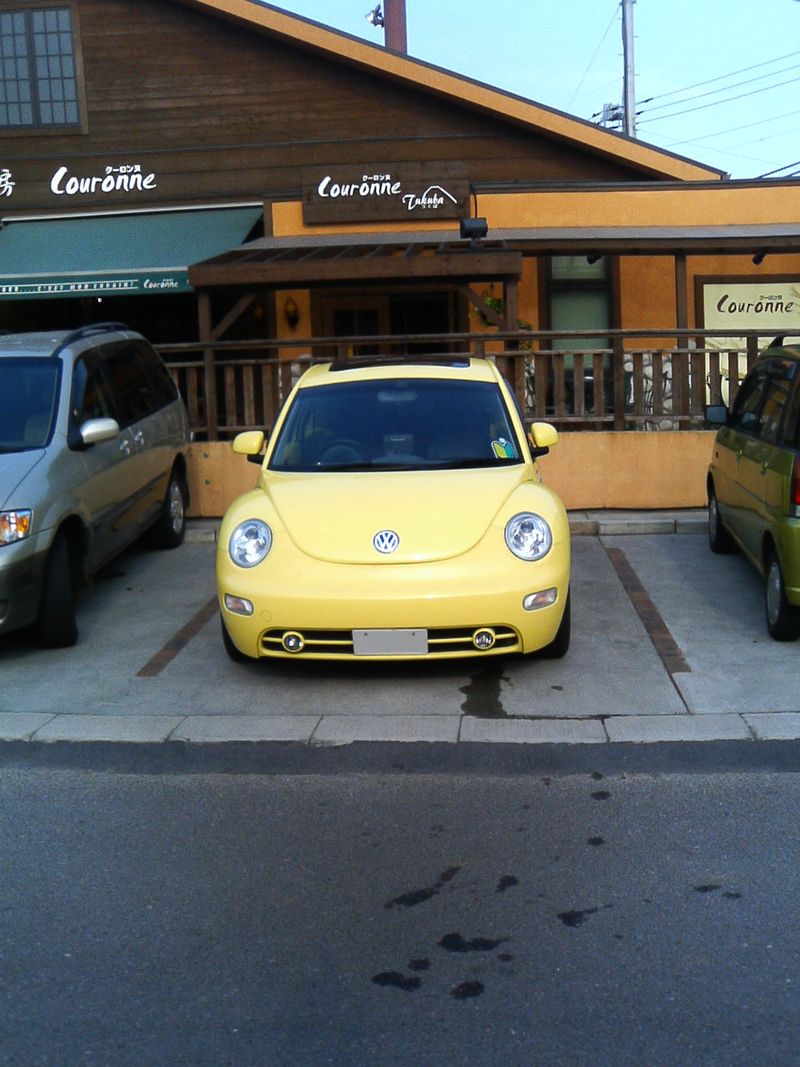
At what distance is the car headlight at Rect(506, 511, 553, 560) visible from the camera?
606 centimetres

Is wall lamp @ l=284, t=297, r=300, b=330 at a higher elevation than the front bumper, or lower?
higher

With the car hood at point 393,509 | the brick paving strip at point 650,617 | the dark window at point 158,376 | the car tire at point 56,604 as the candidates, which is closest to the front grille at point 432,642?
the car hood at point 393,509

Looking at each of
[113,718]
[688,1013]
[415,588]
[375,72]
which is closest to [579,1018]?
[688,1013]

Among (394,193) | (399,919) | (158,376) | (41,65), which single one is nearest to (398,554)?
(399,919)

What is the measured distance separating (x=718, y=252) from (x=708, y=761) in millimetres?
10306

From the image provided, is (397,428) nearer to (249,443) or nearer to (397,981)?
(249,443)

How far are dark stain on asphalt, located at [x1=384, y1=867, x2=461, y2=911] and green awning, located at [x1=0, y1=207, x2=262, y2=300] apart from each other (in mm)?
11422

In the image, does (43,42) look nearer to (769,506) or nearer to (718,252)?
(718,252)

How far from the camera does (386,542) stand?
5992 millimetres

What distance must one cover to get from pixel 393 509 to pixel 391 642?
2.42 feet

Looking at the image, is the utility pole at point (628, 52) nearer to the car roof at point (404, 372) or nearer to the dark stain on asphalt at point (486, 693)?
the car roof at point (404, 372)

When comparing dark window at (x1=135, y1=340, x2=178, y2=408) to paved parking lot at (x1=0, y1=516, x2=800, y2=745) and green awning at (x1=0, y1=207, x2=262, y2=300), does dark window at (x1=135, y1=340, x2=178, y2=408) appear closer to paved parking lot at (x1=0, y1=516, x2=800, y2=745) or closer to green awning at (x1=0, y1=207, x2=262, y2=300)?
paved parking lot at (x1=0, y1=516, x2=800, y2=745)

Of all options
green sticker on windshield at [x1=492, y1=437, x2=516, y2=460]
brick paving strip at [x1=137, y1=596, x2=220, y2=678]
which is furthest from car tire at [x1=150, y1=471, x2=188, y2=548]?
green sticker on windshield at [x1=492, y1=437, x2=516, y2=460]

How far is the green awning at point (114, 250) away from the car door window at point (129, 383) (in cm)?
525
